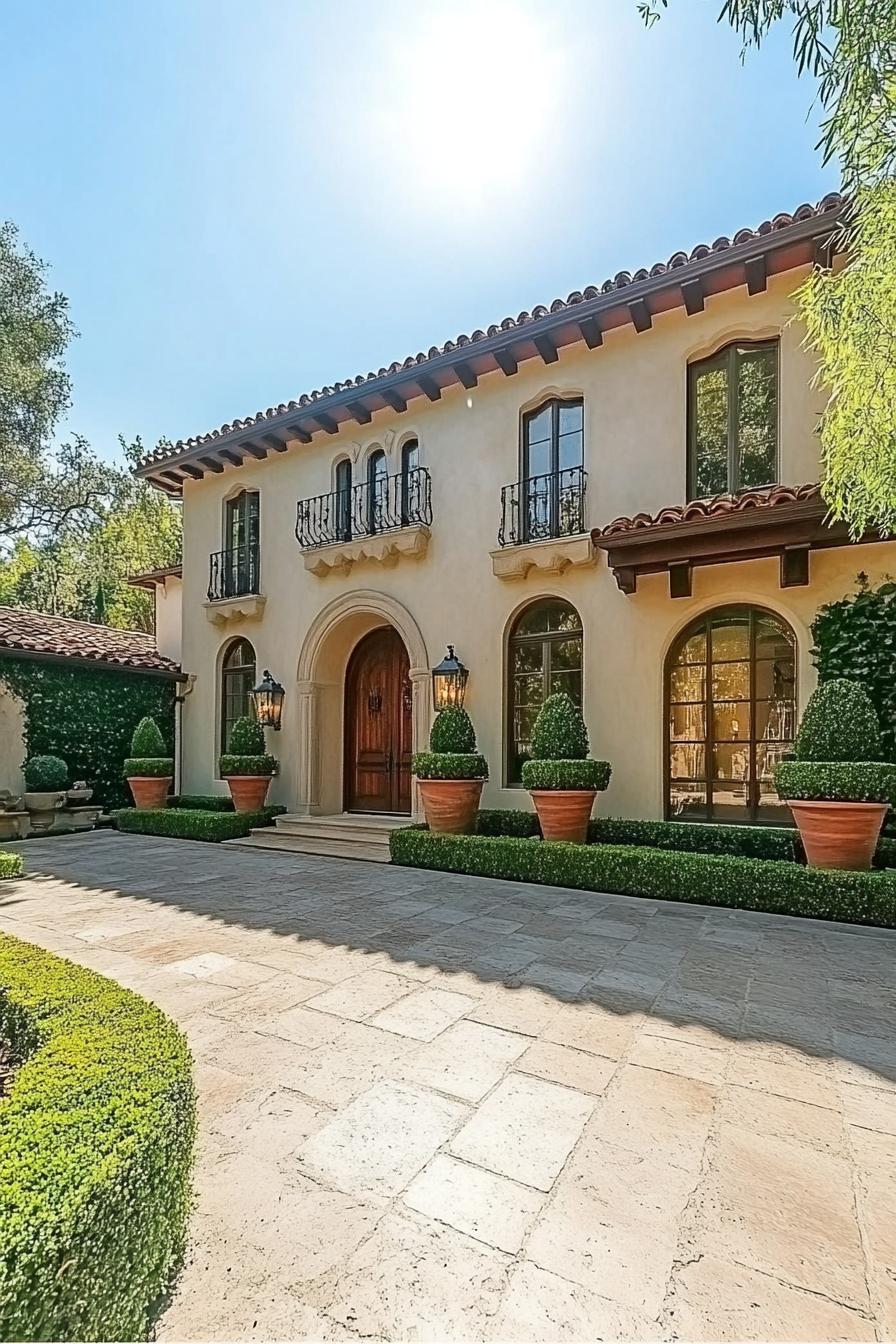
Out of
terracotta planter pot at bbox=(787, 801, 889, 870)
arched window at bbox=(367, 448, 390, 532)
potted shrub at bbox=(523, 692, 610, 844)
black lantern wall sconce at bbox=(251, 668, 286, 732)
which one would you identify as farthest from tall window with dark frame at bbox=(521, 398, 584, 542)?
black lantern wall sconce at bbox=(251, 668, 286, 732)

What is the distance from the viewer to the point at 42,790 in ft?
35.2

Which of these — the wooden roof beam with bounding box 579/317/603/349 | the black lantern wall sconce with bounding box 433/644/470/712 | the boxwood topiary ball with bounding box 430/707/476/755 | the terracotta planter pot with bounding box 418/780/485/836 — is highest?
the wooden roof beam with bounding box 579/317/603/349

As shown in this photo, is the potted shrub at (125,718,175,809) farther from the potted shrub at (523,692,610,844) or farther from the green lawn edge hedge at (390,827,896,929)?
the potted shrub at (523,692,610,844)

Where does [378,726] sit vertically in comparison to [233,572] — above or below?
below

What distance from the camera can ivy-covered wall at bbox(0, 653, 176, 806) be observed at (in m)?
10.9

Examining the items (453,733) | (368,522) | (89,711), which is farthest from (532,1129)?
(89,711)

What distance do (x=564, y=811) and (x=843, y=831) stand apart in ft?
8.43

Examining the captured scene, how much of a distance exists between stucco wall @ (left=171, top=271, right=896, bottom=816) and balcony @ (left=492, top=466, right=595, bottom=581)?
0.53 ft

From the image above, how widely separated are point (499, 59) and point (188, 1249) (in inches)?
283

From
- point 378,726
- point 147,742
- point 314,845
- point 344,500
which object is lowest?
point 314,845

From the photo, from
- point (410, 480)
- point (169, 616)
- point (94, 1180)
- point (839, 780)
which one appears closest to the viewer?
point (94, 1180)

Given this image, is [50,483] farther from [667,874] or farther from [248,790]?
[667,874]

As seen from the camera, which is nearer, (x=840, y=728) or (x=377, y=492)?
(x=840, y=728)

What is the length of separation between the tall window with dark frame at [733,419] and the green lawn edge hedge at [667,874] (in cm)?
413
